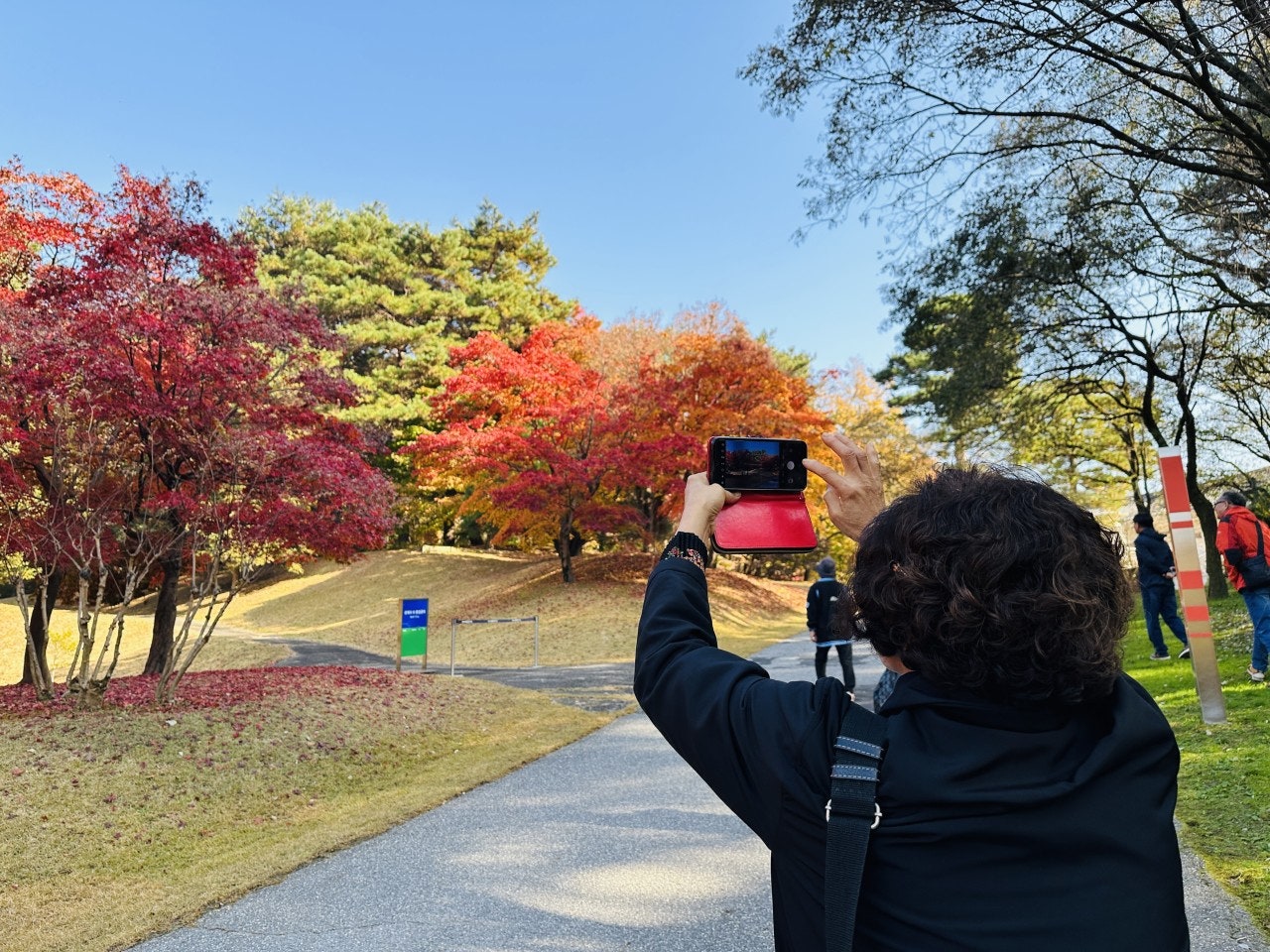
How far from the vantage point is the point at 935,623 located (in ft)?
3.22

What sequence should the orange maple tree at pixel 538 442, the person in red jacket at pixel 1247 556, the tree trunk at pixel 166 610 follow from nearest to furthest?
the person in red jacket at pixel 1247 556
the tree trunk at pixel 166 610
the orange maple tree at pixel 538 442

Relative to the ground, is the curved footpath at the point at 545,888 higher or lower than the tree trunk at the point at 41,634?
lower

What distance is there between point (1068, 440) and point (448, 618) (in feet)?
53.3

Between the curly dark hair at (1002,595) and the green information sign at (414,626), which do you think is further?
the green information sign at (414,626)

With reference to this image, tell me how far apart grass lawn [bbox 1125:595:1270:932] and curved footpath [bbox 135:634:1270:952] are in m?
0.19

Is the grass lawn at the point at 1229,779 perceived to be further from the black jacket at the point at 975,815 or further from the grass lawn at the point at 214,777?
the grass lawn at the point at 214,777

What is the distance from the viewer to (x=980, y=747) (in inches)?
36.5

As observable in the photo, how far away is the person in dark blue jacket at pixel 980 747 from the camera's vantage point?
2.96 ft

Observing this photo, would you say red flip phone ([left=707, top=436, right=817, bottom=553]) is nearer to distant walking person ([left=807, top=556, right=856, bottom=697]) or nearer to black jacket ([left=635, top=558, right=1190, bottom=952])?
black jacket ([left=635, top=558, right=1190, bottom=952])

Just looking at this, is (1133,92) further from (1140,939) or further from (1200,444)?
(1200,444)

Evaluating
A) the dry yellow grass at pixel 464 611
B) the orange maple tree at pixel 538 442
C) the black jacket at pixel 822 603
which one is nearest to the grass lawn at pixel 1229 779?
the black jacket at pixel 822 603

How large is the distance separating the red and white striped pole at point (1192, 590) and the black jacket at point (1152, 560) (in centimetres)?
295

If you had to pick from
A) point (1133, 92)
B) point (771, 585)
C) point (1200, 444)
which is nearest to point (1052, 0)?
point (1133, 92)

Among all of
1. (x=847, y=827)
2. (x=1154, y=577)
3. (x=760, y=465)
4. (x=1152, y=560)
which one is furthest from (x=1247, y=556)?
(x=847, y=827)
